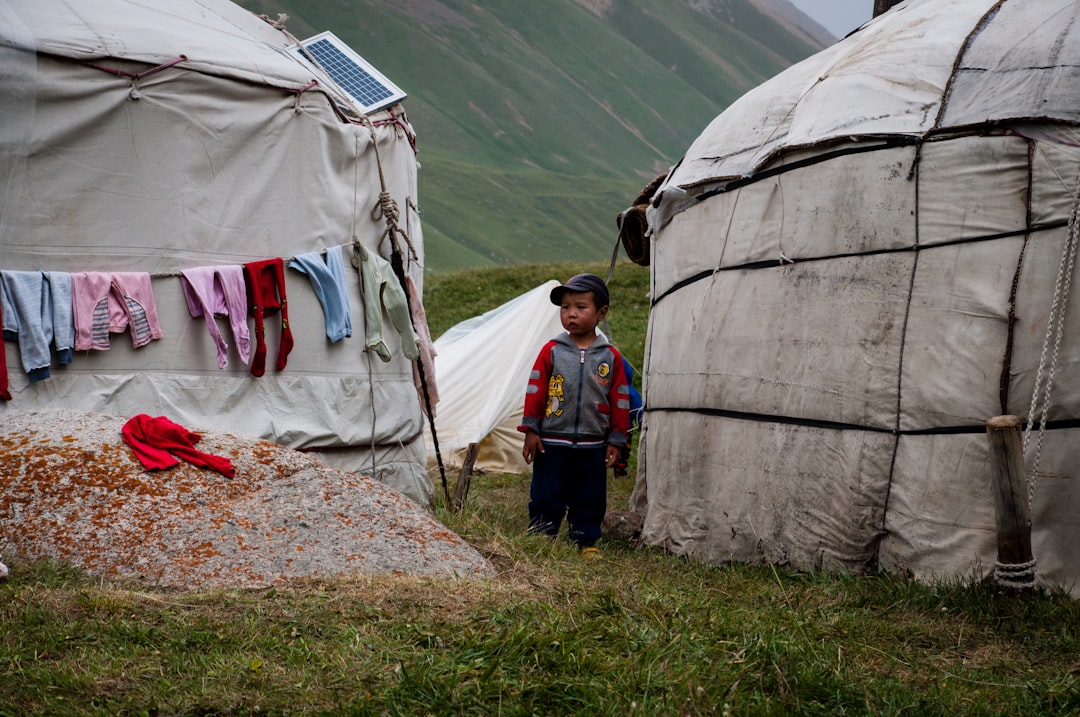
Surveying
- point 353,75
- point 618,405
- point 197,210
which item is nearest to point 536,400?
point 618,405

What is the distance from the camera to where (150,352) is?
517 centimetres

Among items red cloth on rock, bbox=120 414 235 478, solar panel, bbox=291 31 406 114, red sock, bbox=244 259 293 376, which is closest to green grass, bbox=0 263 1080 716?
red cloth on rock, bbox=120 414 235 478

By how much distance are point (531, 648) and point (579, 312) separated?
2501 millimetres

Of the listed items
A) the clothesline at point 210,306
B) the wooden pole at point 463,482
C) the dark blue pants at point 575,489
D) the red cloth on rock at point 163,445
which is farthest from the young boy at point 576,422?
the red cloth on rock at point 163,445

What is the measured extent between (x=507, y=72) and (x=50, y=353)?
11050 cm

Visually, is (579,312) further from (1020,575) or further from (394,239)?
(1020,575)

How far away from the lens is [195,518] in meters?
3.69

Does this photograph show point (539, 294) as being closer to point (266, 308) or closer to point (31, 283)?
point (266, 308)

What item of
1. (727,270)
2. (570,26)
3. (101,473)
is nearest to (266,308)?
(101,473)

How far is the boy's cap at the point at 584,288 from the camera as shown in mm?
4953

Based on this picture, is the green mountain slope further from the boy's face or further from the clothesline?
the boy's face

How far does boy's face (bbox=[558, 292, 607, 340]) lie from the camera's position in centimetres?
496

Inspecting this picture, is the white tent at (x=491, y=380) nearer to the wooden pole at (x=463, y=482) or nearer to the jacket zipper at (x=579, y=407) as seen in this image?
the wooden pole at (x=463, y=482)

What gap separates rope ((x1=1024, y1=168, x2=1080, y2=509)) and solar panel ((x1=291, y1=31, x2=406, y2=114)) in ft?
12.1
